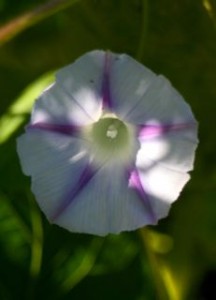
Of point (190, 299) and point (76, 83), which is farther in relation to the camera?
point (190, 299)

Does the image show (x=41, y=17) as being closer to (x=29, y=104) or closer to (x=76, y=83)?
(x=29, y=104)

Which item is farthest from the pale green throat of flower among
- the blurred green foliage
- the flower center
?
the blurred green foliage

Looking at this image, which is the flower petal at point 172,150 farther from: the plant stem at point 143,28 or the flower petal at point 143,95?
the plant stem at point 143,28

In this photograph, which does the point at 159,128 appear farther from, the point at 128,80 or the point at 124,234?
the point at 124,234

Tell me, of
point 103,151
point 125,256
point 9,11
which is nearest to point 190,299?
point 125,256

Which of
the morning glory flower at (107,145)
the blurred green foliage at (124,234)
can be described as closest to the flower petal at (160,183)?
the morning glory flower at (107,145)

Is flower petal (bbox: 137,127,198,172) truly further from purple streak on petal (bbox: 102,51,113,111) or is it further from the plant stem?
the plant stem

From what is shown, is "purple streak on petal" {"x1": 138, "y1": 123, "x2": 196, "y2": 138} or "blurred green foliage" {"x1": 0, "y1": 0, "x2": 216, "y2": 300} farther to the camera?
"blurred green foliage" {"x1": 0, "y1": 0, "x2": 216, "y2": 300}
